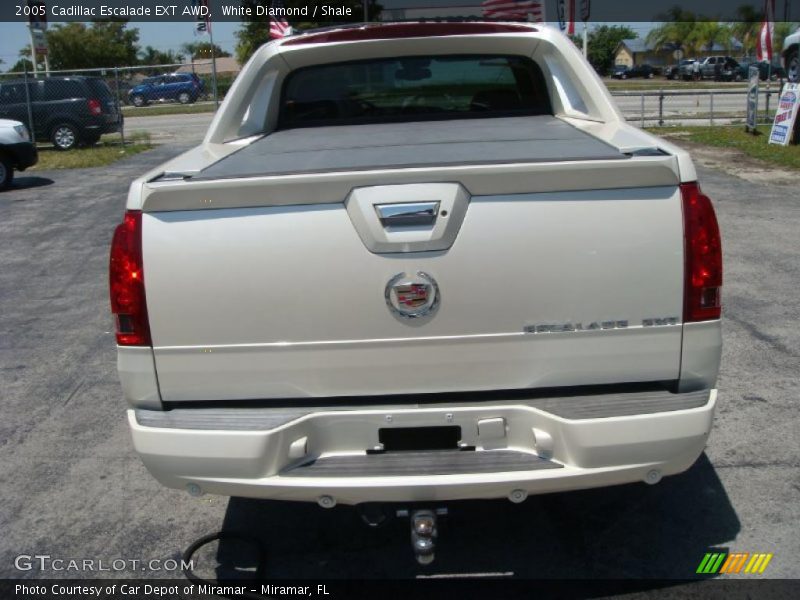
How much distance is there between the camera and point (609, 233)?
2.79 metres

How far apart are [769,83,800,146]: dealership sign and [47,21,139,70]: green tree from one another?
172ft

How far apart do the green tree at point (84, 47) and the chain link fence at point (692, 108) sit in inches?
1621

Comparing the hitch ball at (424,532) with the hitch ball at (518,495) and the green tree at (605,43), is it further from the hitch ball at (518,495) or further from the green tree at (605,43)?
the green tree at (605,43)

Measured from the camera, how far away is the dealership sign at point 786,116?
15570 millimetres

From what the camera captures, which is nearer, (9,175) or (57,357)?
(57,357)

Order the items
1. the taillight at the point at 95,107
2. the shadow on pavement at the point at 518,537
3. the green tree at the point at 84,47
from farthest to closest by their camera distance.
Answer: the green tree at the point at 84,47, the taillight at the point at 95,107, the shadow on pavement at the point at 518,537

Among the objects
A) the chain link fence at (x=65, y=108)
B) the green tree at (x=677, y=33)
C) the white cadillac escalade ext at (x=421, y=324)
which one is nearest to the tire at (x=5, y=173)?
the chain link fence at (x=65, y=108)

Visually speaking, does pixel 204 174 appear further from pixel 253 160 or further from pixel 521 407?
pixel 521 407

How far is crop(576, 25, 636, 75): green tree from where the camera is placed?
7919cm

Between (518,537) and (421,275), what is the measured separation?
1.47m

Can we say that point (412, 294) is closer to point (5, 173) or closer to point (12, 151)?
point (5, 173)

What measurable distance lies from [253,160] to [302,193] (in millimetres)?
727

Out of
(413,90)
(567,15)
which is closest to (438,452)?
(413,90)

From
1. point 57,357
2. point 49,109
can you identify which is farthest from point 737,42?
point 57,357
